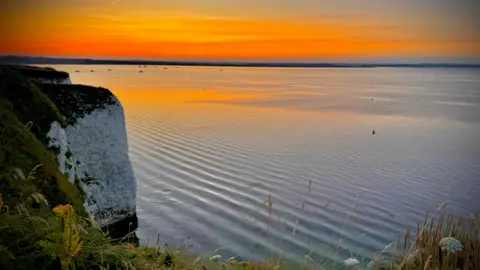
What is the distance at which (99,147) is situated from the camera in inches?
451

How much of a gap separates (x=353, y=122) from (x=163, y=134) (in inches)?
508

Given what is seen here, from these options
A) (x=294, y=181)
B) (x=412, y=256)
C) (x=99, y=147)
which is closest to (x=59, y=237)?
(x=412, y=256)

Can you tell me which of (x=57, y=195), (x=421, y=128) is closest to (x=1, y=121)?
(x=57, y=195)

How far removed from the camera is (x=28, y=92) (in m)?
7.38

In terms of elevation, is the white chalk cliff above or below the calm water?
above

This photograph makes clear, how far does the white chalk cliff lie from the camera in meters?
10.8

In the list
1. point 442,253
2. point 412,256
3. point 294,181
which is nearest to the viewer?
point 412,256

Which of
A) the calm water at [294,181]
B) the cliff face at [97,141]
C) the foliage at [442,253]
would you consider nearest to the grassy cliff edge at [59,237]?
the foliage at [442,253]

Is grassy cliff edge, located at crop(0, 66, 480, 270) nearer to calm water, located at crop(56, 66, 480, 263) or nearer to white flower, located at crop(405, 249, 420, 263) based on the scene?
white flower, located at crop(405, 249, 420, 263)

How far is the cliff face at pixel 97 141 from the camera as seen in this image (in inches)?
422

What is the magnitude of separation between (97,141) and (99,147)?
0.15 m

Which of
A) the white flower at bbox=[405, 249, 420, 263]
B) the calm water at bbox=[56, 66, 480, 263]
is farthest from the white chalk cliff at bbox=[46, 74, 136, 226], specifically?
the white flower at bbox=[405, 249, 420, 263]

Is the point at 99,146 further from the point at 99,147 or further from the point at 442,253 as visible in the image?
the point at 442,253

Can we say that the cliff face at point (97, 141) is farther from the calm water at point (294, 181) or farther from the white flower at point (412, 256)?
the white flower at point (412, 256)
